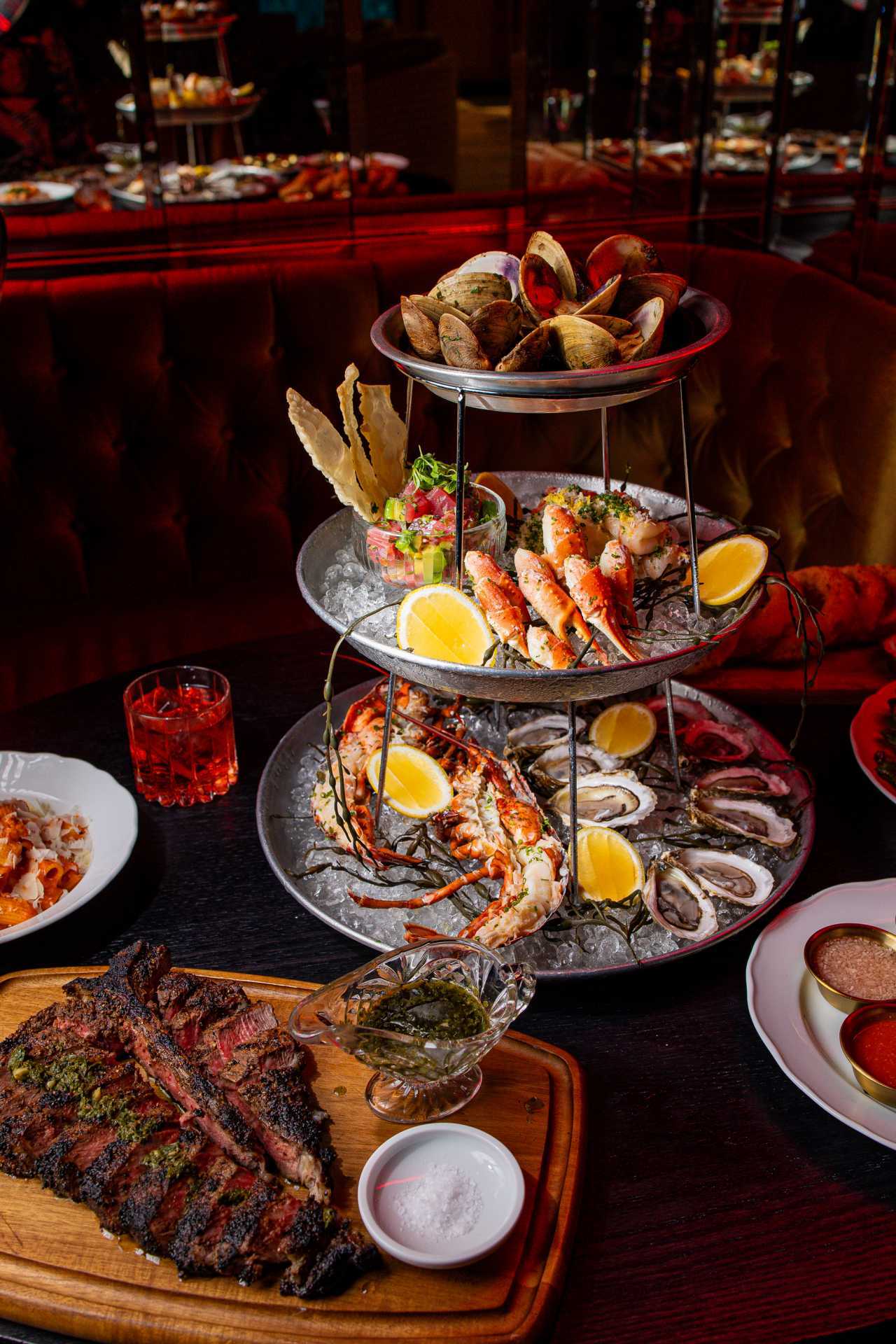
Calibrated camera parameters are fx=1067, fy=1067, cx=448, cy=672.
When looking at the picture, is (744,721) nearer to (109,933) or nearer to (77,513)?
(109,933)

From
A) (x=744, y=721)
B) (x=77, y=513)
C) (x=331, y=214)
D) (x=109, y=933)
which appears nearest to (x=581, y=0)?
(x=331, y=214)

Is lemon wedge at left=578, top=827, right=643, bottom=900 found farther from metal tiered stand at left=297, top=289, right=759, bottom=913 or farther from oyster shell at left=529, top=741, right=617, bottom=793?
oyster shell at left=529, top=741, right=617, bottom=793

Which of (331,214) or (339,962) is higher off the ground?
(331,214)

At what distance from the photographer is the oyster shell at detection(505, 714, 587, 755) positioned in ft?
5.74

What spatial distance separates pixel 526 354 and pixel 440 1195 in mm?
909

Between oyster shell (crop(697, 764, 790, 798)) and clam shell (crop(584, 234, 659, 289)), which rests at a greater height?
clam shell (crop(584, 234, 659, 289))

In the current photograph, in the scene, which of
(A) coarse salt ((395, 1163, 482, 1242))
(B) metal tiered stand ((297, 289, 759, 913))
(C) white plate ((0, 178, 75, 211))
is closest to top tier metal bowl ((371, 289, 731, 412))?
(B) metal tiered stand ((297, 289, 759, 913))

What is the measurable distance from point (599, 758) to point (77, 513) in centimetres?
184

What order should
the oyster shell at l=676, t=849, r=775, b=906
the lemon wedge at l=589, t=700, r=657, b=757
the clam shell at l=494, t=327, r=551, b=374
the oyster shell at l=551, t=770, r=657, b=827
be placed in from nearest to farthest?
1. the clam shell at l=494, t=327, r=551, b=374
2. the oyster shell at l=676, t=849, r=775, b=906
3. the oyster shell at l=551, t=770, r=657, b=827
4. the lemon wedge at l=589, t=700, r=657, b=757

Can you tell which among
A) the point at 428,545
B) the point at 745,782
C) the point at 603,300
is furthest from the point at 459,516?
the point at 745,782

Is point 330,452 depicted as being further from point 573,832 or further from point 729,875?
point 729,875

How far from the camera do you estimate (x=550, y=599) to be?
1.32 m

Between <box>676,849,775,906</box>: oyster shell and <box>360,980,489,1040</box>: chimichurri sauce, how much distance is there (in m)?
0.41

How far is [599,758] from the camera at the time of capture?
5.62 feet
